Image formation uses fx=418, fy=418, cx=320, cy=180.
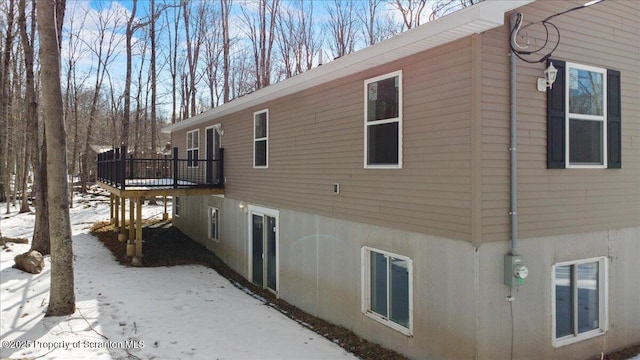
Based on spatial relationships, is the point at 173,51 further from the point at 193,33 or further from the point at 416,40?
the point at 416,40

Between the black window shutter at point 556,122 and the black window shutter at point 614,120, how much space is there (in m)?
0.94

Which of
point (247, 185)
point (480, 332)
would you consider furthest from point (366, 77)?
point (247, 185)

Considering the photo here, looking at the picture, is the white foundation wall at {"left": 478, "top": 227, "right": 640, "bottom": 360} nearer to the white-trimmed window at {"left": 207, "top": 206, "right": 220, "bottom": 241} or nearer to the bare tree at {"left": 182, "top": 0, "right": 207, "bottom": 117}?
the white-trimmed window at {"left": 207, "top": 206, "right": 220, "bottom": 241}

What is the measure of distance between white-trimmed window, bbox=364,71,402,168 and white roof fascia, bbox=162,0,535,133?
0.31 m

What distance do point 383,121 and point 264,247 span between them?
496 cm

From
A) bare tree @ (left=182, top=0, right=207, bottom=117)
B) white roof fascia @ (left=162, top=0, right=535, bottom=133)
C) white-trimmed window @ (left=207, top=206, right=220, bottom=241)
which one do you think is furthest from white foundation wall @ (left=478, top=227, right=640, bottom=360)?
bare tree @ (left=182, top=0, right=207, bottom=117)

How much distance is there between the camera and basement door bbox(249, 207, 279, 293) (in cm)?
933

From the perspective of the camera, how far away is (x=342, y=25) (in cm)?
2427

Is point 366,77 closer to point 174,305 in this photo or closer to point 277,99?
point 277,99

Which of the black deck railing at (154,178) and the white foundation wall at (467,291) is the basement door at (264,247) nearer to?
the white foundation wall at (467,291)

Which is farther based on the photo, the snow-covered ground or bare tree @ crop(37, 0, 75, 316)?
bare tree @ crop(37, 0, 75, 316)

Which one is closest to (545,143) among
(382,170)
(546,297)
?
(546,297)

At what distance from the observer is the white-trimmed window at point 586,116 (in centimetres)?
528

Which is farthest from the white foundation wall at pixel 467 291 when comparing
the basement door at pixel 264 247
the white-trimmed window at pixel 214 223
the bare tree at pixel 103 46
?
the bare tree at pixel 103 46
